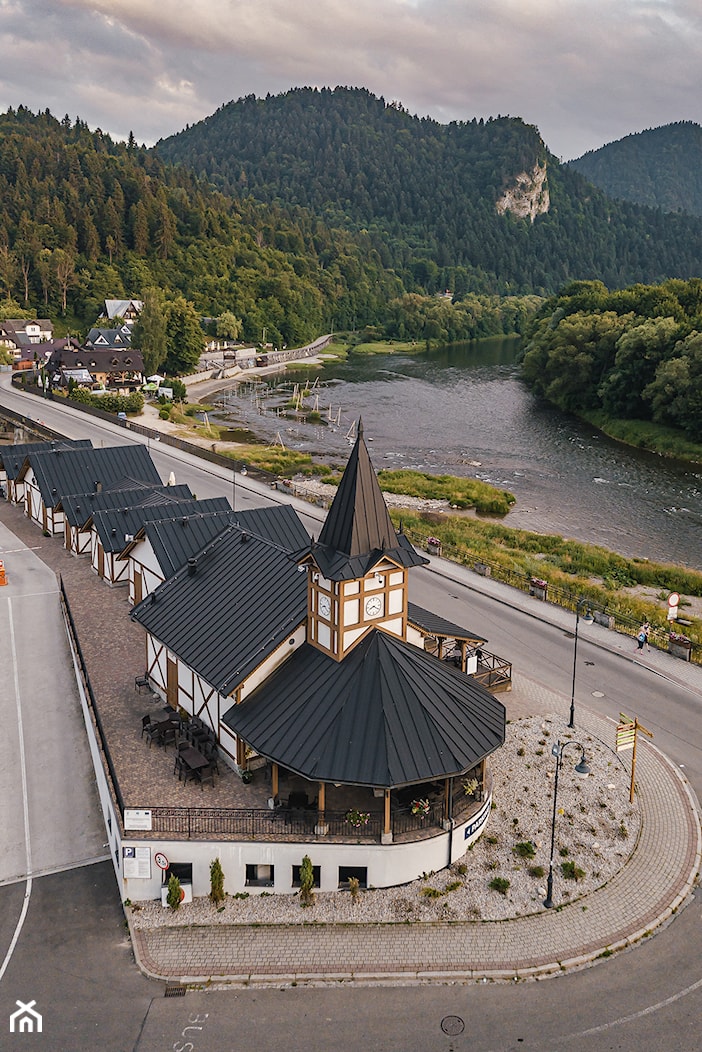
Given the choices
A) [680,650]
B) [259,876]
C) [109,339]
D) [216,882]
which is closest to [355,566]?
[259,876]

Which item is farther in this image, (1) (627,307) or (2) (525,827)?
(1) (627,307)

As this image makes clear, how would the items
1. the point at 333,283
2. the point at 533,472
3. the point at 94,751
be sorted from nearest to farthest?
1. the point at 94,751
2. the point at 533,472
3. the point at 333,283

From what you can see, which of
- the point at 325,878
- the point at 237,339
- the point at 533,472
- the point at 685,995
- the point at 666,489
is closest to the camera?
the point at 685,995

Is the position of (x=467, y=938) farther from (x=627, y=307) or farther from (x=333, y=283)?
(x=333, y=283)

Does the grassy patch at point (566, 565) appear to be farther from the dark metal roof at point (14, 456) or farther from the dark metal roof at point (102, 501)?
the dark metal roof at point (14, 456)

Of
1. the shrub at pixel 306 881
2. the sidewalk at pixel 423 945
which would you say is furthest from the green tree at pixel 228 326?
the sidewalk at pixel 423 945

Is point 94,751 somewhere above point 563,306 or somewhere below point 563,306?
below

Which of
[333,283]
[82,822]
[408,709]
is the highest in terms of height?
[333,283]

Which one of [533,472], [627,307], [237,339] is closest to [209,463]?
[533,472]
